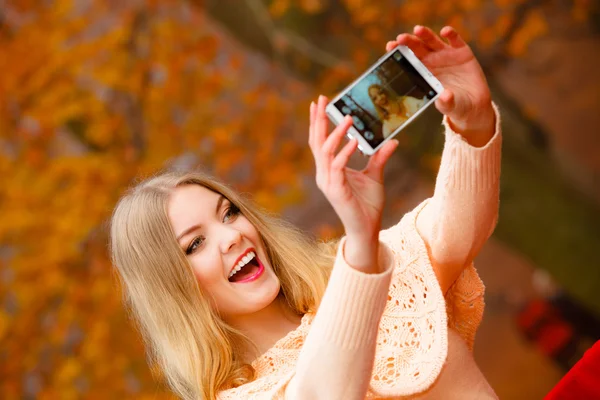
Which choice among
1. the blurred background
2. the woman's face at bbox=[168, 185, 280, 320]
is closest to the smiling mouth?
the woman's face at bbox=[168, 185, 280, 320]

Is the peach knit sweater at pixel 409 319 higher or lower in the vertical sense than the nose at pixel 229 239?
lower

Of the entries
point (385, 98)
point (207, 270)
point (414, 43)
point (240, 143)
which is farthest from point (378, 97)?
point (240, 143)

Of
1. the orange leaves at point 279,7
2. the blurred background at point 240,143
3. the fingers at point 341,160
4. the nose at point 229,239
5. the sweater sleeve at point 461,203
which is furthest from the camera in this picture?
the orange leaves at point 279,7

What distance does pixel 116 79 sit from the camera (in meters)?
2.79

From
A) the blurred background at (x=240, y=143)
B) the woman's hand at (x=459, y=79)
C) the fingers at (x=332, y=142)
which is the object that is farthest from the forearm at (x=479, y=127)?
the blurred background at (x=240, y=143)

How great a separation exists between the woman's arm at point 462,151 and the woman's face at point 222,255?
308mm

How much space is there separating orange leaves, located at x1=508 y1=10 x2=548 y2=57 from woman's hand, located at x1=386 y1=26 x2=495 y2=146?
1731mm

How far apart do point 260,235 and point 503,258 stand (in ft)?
5.40

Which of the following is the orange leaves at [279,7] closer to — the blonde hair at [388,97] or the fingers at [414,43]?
the fingers at [414,43]

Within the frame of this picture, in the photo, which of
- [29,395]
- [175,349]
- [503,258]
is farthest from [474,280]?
[29,395]

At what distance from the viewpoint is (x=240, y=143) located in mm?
2846

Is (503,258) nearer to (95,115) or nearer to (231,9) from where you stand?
(231,9)

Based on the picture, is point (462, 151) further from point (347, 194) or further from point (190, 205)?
point (190, 205)

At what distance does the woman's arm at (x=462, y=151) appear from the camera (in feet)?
3.66
